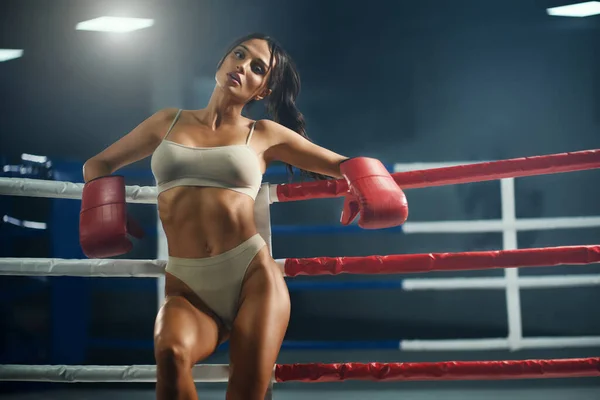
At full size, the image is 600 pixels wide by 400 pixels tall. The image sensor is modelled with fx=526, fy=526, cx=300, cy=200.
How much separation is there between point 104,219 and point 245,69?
20.3 inches

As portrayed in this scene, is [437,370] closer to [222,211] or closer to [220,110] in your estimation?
[222,211]

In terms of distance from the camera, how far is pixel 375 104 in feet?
12.1

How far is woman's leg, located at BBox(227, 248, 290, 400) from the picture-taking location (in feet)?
3.60

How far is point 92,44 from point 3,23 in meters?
0.55

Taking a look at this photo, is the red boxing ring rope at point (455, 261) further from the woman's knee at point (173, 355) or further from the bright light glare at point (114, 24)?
the bright light glare at point (114, 24)

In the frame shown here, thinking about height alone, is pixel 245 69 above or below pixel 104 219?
above

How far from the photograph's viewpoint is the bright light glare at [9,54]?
135 inches

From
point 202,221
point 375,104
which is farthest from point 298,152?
point 375,104

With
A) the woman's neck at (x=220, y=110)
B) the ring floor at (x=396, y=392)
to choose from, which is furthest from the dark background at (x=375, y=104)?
the woman's neck at (x=220, y=110)

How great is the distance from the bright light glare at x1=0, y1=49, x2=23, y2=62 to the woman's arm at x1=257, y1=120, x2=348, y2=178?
277cm

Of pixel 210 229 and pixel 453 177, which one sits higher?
pixel 453 177

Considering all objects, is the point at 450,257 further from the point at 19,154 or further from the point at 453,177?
the point at 19,154

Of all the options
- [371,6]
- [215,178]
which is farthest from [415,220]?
[215,178]

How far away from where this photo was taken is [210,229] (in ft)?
4.02
